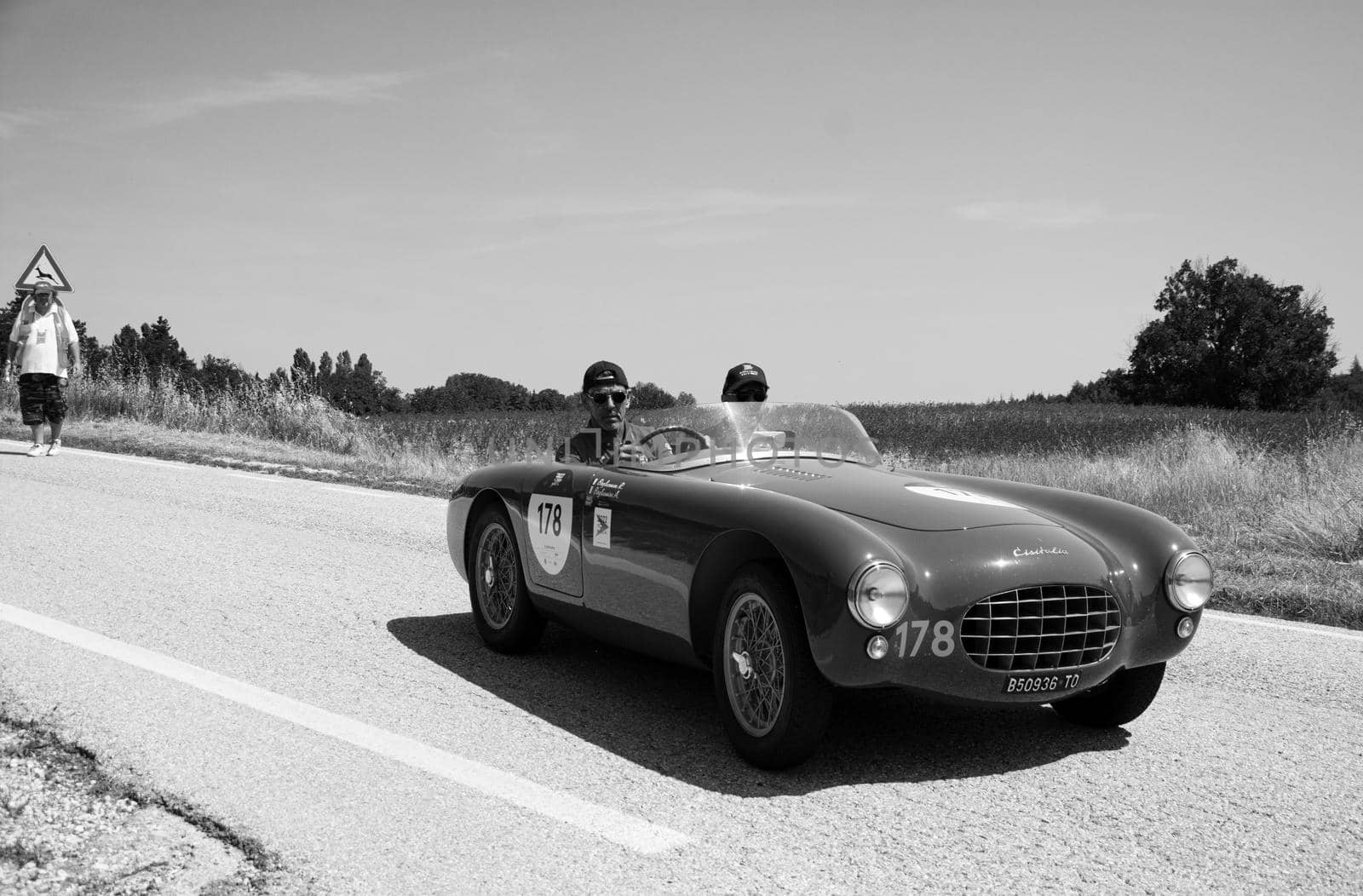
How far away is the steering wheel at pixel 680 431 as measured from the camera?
5.31 meters

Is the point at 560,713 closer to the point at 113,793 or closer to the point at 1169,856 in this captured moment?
the point at 113,793

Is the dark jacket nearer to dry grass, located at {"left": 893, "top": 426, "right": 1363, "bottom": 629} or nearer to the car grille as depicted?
the car grille

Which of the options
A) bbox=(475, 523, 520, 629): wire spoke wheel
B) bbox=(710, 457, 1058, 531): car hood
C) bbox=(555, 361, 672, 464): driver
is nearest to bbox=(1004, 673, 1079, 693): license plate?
bbox=(710, 457, 1058, 531): car hood

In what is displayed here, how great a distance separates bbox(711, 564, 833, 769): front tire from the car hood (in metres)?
0.55

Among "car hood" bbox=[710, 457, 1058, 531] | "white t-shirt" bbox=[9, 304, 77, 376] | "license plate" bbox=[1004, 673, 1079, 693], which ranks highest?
"white t-shirt" bbox=[9, 304, 77, 376]

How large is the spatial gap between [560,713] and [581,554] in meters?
0.72

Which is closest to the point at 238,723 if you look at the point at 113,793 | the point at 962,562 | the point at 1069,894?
the point at 113,793

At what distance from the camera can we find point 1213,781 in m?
3.96

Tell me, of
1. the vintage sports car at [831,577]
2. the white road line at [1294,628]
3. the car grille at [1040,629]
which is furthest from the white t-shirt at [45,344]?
the car grille at [1040,629]

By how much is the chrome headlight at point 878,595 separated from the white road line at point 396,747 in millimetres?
894

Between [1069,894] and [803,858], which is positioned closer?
[1069,894]

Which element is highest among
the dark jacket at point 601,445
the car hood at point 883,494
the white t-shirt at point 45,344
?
the white t-shirt at point 45,344

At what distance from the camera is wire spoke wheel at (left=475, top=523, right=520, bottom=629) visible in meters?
5.70

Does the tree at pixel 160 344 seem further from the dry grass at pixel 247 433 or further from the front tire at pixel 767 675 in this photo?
the front tire at pixel 767 675
